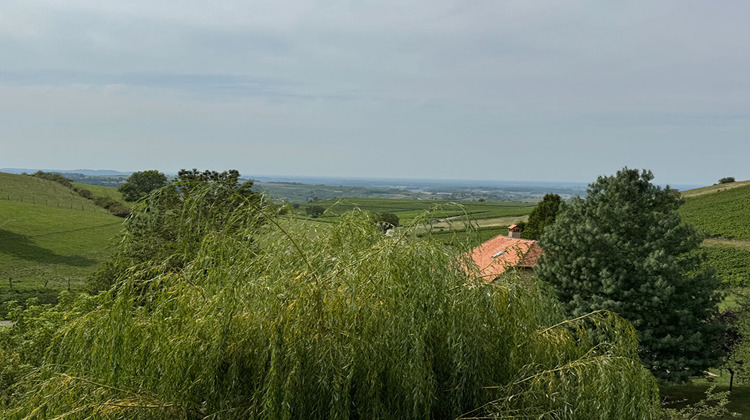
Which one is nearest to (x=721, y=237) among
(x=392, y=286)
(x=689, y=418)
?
(x=689, y=418)

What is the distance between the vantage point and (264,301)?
6.56m

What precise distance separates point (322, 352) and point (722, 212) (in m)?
62.8

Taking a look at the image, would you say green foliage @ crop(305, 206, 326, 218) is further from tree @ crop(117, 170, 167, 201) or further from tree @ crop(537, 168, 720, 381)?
tree @ crop(117, 170, 167, 201)

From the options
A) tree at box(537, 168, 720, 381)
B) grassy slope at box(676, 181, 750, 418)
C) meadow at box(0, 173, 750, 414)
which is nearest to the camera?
meadow at box(0, 173, 750, 414)

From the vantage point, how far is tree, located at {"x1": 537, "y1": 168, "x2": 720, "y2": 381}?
18.0 metres

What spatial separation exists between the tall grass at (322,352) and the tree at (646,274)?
38.5ft

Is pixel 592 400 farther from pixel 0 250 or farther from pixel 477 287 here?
pixel 0 250

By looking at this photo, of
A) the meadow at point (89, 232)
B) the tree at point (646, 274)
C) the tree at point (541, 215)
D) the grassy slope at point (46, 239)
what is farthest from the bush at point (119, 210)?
the tree at point (646, 274)

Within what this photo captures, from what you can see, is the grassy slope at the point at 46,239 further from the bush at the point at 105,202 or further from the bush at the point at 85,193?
the bush at the point at 85,193

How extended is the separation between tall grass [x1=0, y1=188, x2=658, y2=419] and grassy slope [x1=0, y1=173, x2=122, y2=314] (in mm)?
25844

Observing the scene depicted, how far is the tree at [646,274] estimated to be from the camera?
59.0 ft

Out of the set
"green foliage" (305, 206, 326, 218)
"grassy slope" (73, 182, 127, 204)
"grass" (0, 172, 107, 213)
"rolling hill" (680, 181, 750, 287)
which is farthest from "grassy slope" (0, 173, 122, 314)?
"rolling hill" (680, 181, 750, 287)

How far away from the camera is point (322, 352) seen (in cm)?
605

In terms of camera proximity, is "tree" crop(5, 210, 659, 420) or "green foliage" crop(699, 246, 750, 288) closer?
"tree" crop(5, 210, 659, 420)
